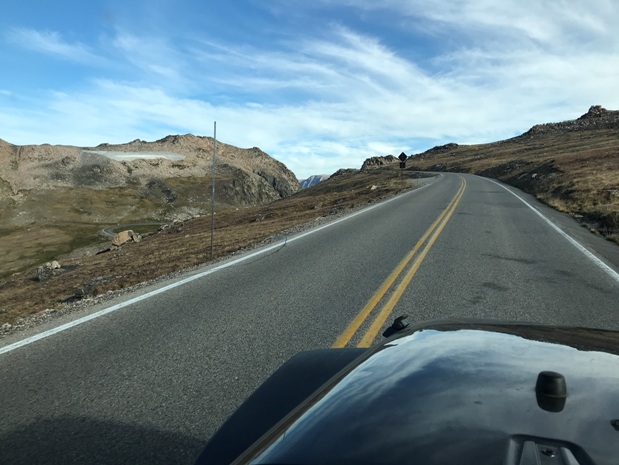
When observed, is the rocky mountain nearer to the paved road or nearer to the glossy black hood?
the paved road

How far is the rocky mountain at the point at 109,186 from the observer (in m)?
101

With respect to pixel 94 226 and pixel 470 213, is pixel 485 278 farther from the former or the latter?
pixel 94 226

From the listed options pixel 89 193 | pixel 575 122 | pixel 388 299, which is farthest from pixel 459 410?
pixel 575 122

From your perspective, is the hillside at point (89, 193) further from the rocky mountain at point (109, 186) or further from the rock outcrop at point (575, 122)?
the rock outcrop at point (575, 122)

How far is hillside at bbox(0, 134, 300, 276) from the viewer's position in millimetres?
72562

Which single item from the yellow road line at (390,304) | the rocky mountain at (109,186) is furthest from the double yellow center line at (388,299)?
the rocky mountain at (109,186)

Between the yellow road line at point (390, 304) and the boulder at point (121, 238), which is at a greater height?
the yellow road line at point (390, 304)

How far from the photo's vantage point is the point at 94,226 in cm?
8594

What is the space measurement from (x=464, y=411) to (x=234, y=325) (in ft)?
14.6

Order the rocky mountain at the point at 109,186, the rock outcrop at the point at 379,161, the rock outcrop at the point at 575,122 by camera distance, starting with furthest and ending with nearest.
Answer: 1. the rock outcrop at the point at 379,161
2. the rock outcrop at the point at 575,122
3. the rocky mountain at the point at 109,186

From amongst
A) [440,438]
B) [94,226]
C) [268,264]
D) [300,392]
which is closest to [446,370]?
[440,438]

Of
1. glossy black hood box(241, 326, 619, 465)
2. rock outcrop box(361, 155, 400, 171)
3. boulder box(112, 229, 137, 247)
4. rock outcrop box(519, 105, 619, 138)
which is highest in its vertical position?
rock outcrop box(519, 105, 619, 138)

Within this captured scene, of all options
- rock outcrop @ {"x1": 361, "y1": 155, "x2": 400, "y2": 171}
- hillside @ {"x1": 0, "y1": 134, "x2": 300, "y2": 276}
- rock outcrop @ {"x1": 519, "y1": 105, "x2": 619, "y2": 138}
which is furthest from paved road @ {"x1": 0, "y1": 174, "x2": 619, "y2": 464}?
rock outcrop @ {"x1": 361, "y1": 155, "x2": 400, "y2": 171}

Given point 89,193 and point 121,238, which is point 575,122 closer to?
point 89,193
